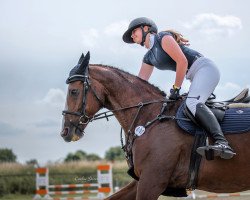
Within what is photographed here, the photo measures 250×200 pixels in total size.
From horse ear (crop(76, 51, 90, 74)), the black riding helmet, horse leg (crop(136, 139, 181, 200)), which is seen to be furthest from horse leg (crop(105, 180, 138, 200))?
the black riding helmet

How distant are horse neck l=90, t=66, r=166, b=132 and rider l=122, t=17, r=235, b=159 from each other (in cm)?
36

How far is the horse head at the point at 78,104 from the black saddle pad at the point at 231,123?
1108 millimetres

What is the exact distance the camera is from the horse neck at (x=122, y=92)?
7.04 metres

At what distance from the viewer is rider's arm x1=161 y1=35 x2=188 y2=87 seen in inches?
264

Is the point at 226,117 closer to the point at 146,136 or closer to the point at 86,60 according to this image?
the point at 146,136

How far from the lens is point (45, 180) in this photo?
19203mm

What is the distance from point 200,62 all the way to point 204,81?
0.28 m

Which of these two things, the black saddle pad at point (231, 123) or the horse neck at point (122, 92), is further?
the horse neck at point (122, 92)

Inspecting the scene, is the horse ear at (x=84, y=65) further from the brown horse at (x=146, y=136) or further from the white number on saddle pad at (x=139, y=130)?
the white number on saddle pad at (x=139, y=130)

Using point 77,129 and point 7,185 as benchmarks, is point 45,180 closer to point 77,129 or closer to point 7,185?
point 7,185

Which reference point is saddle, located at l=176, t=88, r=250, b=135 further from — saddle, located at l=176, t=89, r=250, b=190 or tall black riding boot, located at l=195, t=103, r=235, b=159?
tall black riding boot, located at l=195, t=103, r=235, b=159

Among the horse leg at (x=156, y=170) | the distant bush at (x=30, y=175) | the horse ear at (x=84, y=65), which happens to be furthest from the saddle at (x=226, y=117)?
the distant bush at (x=30, y=175)

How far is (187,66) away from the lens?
6848 millimetres

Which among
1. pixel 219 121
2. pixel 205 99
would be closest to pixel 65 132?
pixel 205 99
